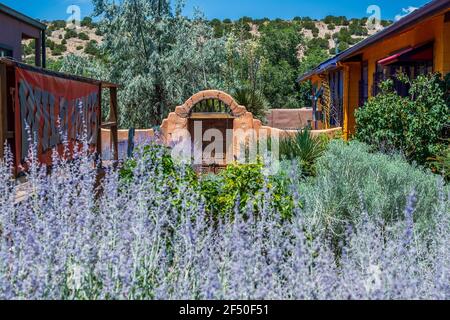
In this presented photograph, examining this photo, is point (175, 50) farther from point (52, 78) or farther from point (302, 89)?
point (302, 89)

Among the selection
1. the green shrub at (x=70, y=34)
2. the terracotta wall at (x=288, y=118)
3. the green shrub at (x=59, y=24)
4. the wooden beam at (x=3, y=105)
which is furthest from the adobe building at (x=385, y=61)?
the green shrub at (x=59, y=24)

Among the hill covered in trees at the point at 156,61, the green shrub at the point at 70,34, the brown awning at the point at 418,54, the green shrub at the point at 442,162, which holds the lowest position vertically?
the green shrub at the point at 442,162

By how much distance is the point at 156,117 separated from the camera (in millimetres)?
18984

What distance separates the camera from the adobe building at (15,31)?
15398 millimetres

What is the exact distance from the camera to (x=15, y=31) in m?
16.4

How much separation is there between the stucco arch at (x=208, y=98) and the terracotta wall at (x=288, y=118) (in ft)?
43.3

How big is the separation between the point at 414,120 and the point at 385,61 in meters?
2.65

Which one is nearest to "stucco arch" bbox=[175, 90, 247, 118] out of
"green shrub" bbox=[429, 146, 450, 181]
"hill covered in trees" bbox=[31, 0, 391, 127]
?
"hill covered in trees" bbox=[31, 0, 391, 127]

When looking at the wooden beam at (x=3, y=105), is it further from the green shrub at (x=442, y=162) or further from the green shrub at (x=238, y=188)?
the green shrub at (x=442, y=162)

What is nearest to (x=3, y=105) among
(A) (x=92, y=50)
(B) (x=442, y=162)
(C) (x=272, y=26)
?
(B) (x=442, y=162)

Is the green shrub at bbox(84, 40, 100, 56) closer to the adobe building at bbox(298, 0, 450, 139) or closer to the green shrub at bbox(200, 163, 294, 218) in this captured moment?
the adobe building at bbox(298, 0, 450, 139)

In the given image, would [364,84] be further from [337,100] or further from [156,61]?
[156,61]

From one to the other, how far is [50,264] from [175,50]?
611 inches

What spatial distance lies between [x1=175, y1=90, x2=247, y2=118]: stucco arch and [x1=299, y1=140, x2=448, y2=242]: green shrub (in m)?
8.17
